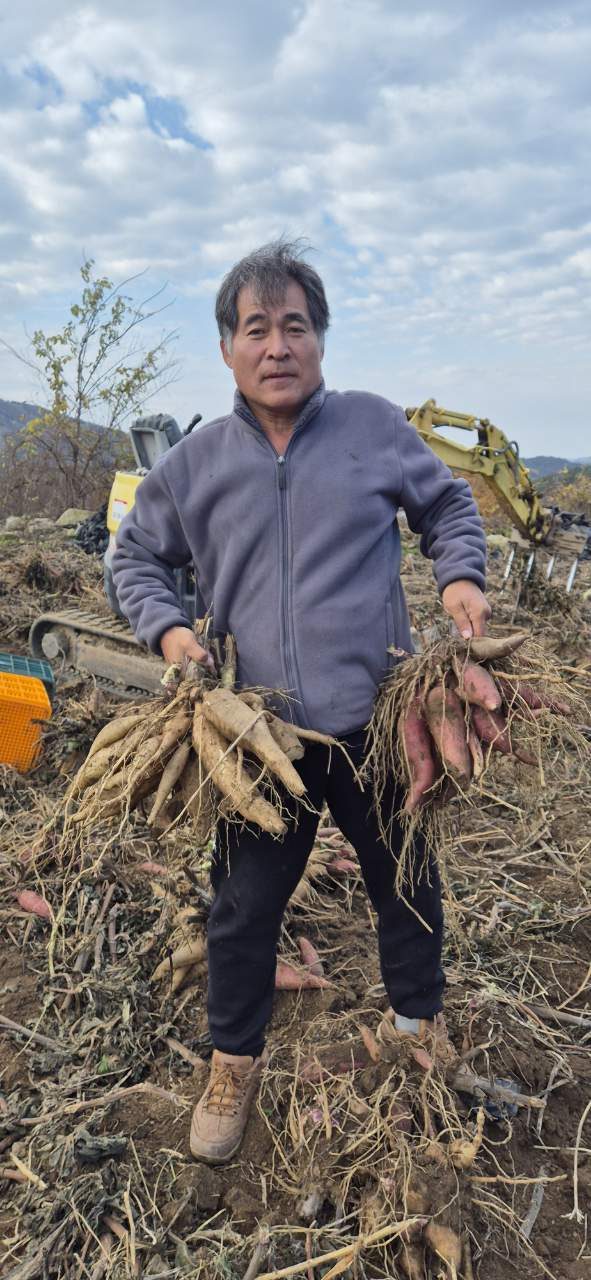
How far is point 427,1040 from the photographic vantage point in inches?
85.9

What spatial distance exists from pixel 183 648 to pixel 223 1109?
1.26m

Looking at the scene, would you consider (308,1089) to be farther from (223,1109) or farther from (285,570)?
(285,570)

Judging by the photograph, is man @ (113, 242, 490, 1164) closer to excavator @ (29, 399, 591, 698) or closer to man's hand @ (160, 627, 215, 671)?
man's hand @ (160, 627, 215, 671)

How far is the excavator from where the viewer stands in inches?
211

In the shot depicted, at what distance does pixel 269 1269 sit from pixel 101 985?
1.13 metres

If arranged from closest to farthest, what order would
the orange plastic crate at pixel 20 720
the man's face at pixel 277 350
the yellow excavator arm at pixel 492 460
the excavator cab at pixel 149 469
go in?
the man's face at pixel 277 350, the orange plastic crate at pixel 20 720, the excavator cab at pixel 149 469, the yellow excavator arm at pixel 492 460

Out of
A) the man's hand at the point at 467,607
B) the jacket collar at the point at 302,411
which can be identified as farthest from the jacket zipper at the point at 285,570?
the man's hand at the point at 467,607

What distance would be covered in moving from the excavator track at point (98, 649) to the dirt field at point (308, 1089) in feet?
6.42

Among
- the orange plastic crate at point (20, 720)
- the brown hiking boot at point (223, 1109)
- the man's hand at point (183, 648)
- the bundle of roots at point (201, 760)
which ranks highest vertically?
the man's hand at point (183, 648)

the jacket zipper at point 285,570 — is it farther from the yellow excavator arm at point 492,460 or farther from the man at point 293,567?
the yellow excavator arm at point 492,460

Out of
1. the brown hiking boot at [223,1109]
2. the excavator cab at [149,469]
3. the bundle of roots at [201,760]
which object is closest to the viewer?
the bundle of roots at [201,760]

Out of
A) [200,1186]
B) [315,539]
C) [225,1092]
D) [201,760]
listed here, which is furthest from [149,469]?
[200,1186]

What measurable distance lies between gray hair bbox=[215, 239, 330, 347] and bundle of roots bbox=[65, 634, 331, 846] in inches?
32.0

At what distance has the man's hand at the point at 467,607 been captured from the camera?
6.30 feet
